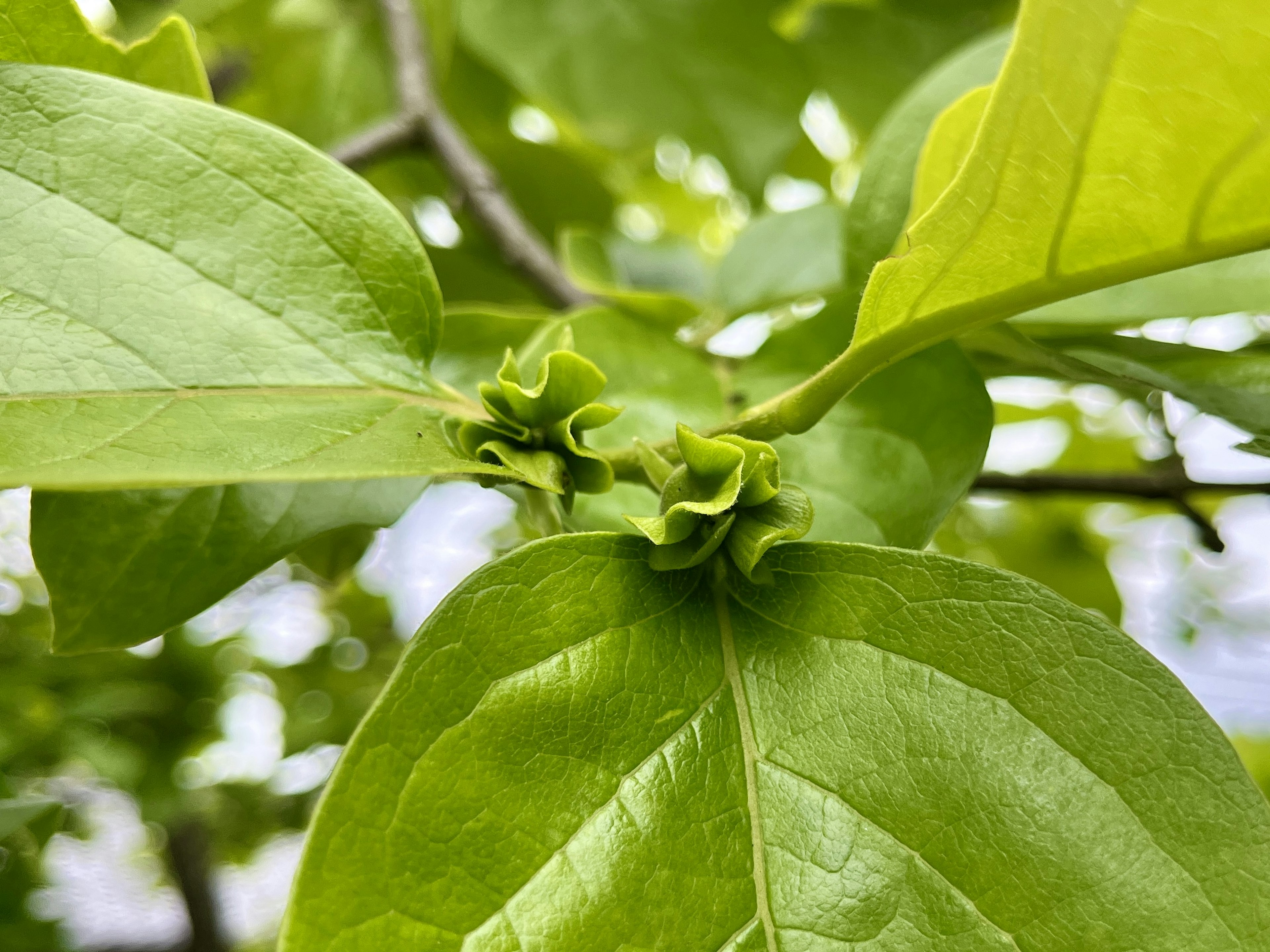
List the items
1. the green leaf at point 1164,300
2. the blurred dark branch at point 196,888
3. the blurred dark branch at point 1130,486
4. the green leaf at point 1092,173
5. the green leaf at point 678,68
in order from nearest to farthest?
the green leaf at point 1092,173 < the green leaf at point 1164,300 < the blurred dark branch at point 1130,486 < the green leaf at point 678,68 < the blurred dark branch at point 196,888

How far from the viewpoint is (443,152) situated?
0.47m

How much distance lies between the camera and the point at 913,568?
19 cm

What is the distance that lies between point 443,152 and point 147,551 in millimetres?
305

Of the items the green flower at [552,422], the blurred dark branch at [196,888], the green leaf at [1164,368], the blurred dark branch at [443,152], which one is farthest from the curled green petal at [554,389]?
the blurred dark branch at [196,888]

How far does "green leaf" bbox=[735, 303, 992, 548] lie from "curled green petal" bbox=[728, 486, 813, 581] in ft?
0.14

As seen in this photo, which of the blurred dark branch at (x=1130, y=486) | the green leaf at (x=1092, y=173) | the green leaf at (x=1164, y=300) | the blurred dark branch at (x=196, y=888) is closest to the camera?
the green leaf at (x=1092, y=173)

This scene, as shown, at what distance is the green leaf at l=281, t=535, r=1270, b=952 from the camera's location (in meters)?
0.16

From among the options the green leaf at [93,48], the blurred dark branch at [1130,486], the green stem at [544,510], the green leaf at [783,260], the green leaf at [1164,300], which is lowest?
the green stem at [544,510]

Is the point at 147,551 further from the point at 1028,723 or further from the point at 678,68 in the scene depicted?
the point at 678,68

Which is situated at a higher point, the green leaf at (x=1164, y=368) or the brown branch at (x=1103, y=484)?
the brown branch at (x=1103, y=484)

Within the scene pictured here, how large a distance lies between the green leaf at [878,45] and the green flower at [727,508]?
46 centimetres

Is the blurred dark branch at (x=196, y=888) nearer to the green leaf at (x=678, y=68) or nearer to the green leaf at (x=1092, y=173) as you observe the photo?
the green leaf at (x=678, y=68)

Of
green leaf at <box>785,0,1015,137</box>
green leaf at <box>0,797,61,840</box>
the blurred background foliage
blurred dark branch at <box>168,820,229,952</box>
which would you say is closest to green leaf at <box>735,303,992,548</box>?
the blurred background foliage

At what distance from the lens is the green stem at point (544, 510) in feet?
0.77
